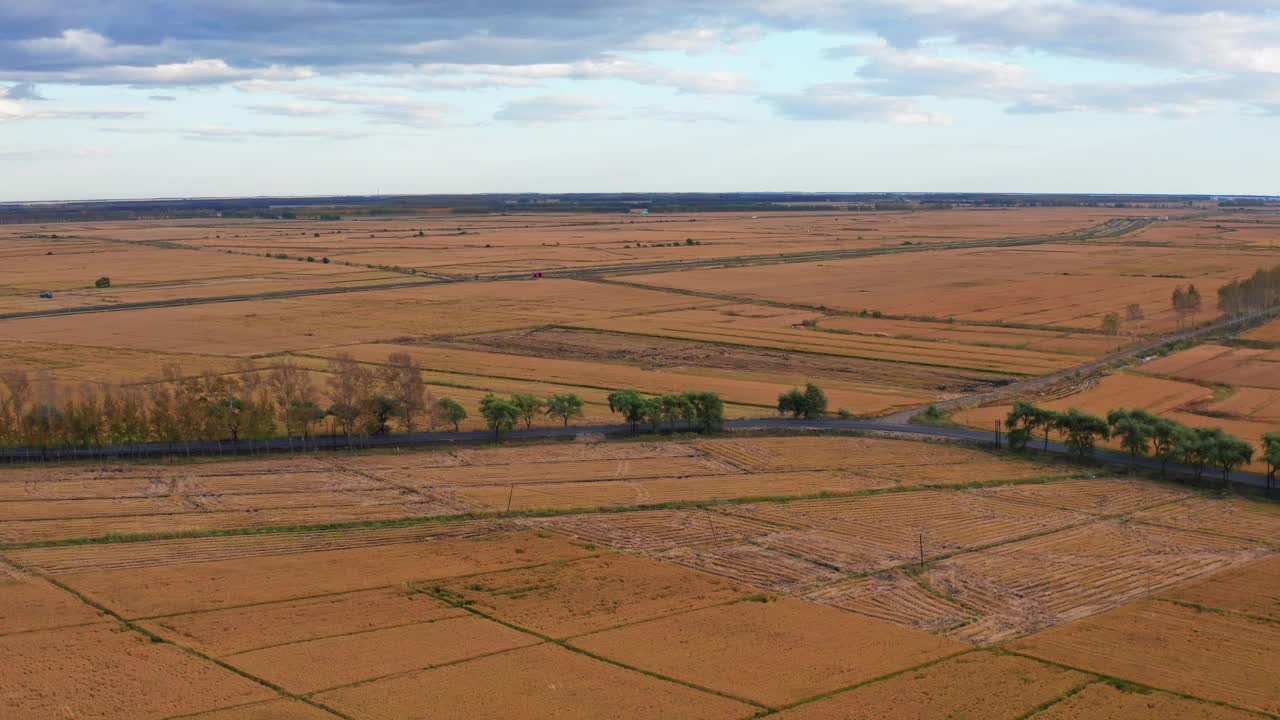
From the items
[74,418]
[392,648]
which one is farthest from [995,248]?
[392,648]

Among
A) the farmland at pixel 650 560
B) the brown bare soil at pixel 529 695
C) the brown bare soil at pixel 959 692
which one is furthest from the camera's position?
the farmland at pixel 650 560

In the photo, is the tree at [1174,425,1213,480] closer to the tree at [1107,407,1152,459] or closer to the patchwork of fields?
the tree at [1107,407,1152,459]

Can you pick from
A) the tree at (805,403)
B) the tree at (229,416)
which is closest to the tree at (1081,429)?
the tree at (805,403)

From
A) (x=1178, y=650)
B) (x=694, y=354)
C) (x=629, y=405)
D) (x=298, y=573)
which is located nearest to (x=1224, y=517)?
(x=1178, y=650)

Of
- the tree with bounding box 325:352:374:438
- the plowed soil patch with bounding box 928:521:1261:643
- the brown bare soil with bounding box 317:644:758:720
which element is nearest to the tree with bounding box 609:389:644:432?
the tree with bounding box 325:352:374:438

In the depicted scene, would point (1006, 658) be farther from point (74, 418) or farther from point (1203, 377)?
point (1203, 377)

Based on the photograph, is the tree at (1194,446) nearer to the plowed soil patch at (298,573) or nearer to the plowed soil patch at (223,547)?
the plowed soil patch at (298,573)

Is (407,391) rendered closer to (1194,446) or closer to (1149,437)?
(1149,437)
